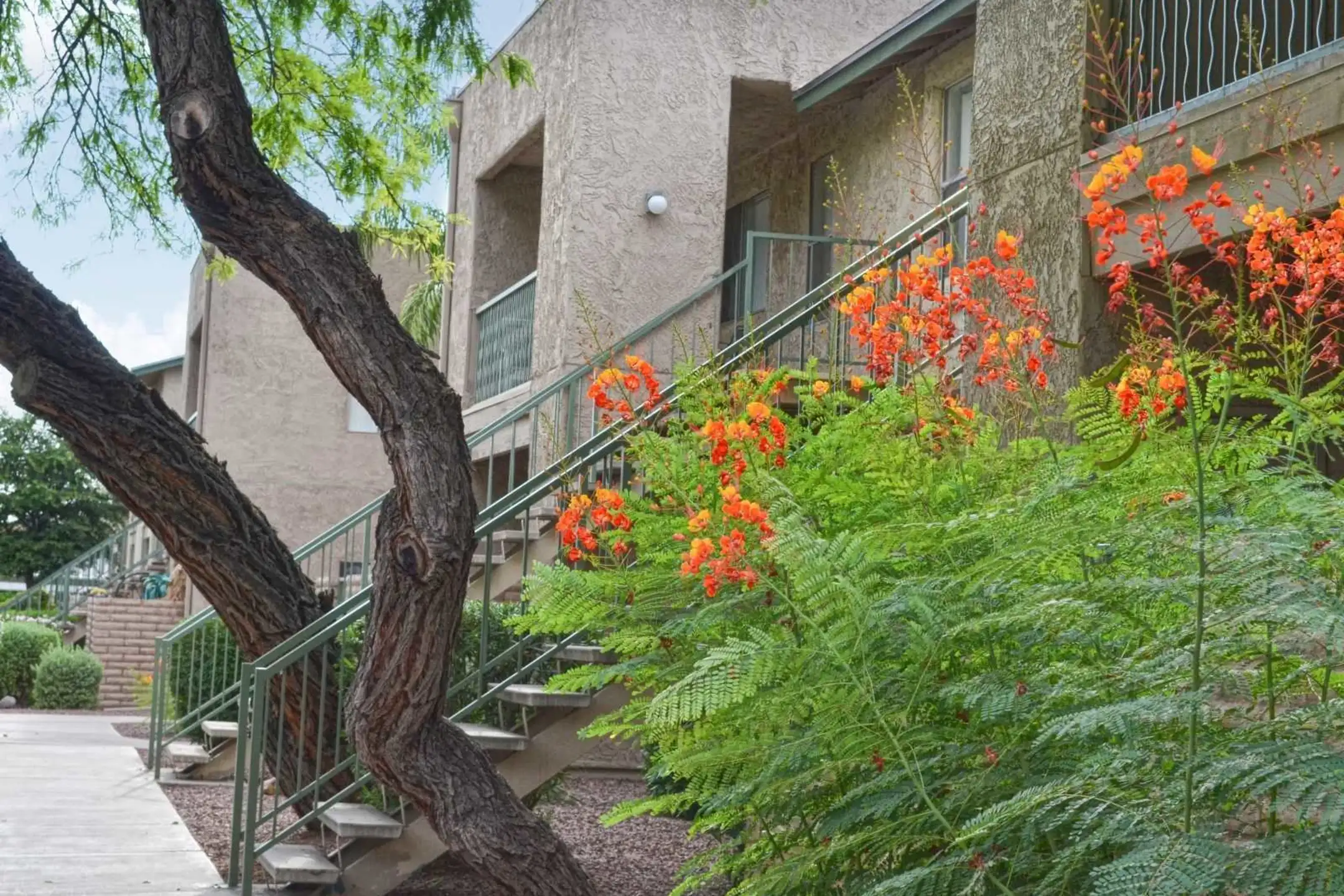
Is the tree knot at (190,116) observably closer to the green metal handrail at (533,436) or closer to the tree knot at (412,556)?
the tree knot at (412,556)

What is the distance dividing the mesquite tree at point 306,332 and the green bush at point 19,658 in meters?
11.2

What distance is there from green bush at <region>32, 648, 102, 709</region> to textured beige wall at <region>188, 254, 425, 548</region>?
14.1 feet

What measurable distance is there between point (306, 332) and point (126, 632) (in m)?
17.4

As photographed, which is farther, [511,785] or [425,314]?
[425,314]

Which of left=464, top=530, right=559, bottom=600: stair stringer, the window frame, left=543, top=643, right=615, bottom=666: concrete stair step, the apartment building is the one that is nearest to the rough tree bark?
left=543, top=643, right=615, bottom=666: concrete stair step

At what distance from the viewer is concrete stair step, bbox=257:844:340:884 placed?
283 inches

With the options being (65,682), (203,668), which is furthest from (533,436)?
(65,682)

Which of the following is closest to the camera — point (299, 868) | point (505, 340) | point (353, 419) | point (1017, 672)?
point (1017, 672)

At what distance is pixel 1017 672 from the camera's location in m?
3.60

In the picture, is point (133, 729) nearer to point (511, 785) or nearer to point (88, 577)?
point (511, 785)

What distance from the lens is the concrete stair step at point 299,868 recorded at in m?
7.18

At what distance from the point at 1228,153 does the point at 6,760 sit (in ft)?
36.0

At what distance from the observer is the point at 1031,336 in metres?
5.62

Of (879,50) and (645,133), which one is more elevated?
(879,50)
